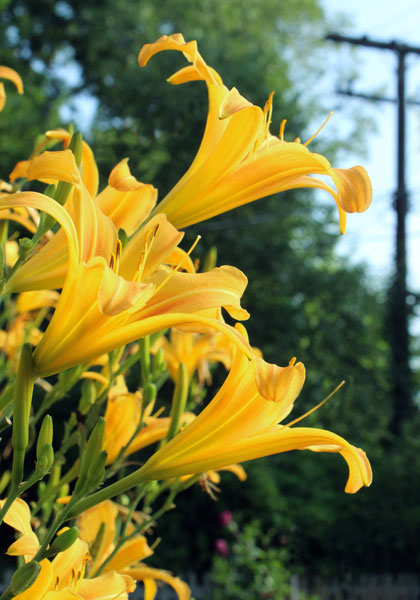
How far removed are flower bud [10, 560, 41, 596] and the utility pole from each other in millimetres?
8432

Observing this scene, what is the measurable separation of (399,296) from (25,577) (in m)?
8.81

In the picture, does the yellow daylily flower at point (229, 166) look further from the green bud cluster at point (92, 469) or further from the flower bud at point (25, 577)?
the flower bud at point (25, 577)

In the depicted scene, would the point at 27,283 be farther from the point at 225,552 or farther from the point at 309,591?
the point at 309,591

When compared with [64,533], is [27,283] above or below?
above

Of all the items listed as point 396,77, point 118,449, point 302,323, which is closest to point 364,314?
point 302,323

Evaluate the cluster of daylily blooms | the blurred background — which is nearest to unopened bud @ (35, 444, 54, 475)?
the cluster of daylily blooms

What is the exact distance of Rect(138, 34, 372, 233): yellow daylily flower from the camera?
81 cm

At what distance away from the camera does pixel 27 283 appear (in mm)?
781

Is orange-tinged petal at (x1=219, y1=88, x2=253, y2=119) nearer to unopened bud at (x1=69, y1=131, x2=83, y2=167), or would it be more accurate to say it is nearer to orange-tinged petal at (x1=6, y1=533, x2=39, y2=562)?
unopened bud at (x1=69, y1=131, x2=83, y2=167)

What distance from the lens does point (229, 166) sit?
0.83m

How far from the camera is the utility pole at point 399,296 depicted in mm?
8773

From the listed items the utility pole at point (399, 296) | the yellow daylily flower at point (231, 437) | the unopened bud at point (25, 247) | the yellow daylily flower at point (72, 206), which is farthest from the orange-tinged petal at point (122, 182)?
the utility pole at point (399, 296)

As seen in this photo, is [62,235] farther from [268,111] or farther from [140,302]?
[268,111]

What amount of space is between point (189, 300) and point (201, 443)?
15 cm
